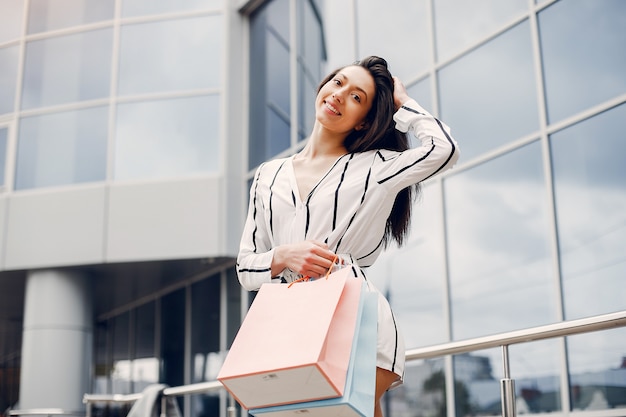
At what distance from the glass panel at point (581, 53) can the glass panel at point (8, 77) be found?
9.35 metres


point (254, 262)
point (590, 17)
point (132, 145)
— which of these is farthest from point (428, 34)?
point (254, 262)

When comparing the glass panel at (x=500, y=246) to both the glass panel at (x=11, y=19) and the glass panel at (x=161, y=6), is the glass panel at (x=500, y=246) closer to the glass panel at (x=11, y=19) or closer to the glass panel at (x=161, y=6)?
the glass panel at (x=161, y=6)

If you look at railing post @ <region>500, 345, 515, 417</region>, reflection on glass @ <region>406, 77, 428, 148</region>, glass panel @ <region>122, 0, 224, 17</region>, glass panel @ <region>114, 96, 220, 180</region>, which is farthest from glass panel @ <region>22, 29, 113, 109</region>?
railing post @ <region>500, 345, 515, 417</region>

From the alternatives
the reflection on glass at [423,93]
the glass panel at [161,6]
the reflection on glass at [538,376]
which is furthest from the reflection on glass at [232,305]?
the reflection on glass at [538,376]

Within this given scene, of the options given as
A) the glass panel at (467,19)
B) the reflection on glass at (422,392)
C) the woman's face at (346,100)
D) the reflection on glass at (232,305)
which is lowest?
the reflection on glass at (422,392)

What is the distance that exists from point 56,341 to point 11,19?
5339 millimetres

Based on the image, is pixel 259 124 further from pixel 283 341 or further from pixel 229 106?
pixel 283 341

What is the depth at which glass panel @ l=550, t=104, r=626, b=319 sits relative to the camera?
626 cm

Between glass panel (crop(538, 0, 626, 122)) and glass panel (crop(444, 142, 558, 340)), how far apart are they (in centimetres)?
49

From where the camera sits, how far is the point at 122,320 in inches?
672

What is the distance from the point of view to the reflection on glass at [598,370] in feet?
19.6

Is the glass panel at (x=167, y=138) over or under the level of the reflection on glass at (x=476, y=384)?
over

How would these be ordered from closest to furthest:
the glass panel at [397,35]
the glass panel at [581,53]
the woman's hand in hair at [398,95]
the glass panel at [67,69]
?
the woman's hand in hair at [398,95]
the glass panel at [581,53]
the glass panel at [397,35]
the glass panel at [67,69]

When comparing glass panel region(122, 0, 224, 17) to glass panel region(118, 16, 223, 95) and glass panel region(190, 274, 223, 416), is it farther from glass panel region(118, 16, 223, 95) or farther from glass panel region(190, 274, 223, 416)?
glass panel region(190, 274, 223, 416)
